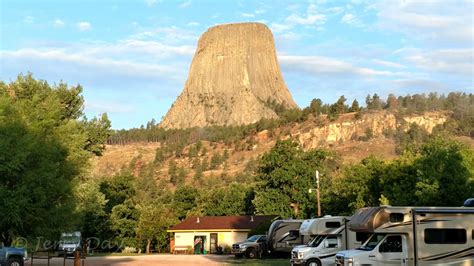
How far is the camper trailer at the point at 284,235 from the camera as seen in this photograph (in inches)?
1357

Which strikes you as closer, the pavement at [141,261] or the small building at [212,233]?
the pavement at [141,261]

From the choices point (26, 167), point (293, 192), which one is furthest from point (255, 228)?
point (26, 167)

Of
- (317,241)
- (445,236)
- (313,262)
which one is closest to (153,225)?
(317,241)

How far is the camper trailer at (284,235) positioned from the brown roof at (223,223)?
1718 cm

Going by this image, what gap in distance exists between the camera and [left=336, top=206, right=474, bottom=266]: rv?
18859 mm

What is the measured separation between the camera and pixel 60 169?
30.0 m

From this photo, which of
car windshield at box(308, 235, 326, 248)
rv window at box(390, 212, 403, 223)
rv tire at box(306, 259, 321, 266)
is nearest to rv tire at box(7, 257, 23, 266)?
rv tire at box(306, 259, 321, 266)

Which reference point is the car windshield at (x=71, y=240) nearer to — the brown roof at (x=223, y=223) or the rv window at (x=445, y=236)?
the brown roof at (x=223, y=223)

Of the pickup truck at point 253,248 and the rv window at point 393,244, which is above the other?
the rv window at point 393,244

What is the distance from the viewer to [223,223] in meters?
55.2

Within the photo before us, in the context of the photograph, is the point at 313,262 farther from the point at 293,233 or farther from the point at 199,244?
the point at 199,244

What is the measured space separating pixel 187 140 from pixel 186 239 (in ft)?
386

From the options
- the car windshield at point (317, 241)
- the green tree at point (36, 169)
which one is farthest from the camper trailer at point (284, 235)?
the green tree at point (36, 169)

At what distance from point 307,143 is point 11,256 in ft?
373
